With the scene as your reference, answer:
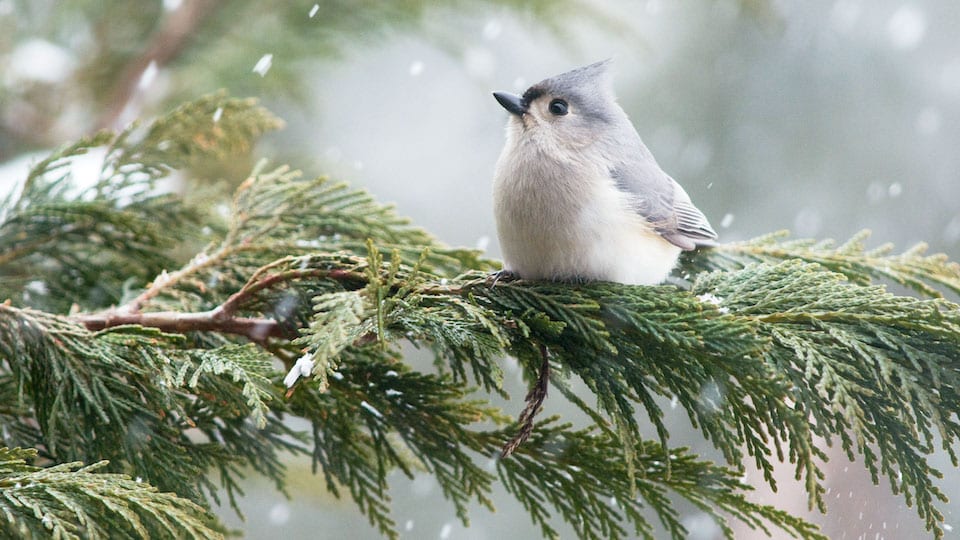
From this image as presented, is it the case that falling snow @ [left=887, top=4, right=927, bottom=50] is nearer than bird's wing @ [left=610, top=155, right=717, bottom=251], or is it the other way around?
bird's wing @ [left=610, top=155, right=717, bottom=251]

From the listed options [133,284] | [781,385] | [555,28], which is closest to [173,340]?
[133,284]

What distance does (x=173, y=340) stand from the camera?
1193 mm

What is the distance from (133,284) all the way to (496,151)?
20.6 ft

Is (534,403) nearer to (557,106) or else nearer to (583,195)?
(583,195)

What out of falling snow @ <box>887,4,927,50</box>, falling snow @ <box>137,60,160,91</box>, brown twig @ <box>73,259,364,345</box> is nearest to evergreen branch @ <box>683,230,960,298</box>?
brown twig @ <box>73,259,364,345</box>

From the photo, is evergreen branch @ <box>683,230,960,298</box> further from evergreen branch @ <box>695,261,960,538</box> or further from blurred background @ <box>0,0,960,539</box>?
blurred background @ <box>0,0,960,539</box>

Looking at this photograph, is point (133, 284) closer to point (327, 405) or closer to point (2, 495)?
point (327, 405)

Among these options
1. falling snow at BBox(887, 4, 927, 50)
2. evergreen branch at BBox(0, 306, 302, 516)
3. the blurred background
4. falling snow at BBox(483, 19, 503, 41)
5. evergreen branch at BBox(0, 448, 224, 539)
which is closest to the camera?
evergreen branch at BBox(0, 448, 224, 539)

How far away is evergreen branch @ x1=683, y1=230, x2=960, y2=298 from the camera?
1.59m

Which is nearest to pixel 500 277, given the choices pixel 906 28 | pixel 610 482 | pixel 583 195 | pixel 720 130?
pixel 583 195

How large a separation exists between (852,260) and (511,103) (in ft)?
2.51

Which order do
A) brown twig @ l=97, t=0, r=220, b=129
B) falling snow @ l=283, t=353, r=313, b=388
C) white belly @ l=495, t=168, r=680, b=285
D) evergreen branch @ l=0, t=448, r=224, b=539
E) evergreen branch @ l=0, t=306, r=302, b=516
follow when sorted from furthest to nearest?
brown twig @ l=97, t=0, r=220, b=129
white belly @ l=495, t=168, r=680, b=285
evergreen branch @ l=0, t=306, r=302, b=516
falling snow @ l=283, t=353, r=313, b=388
evergreen branch @ l=0, t=448, r=224, b=539

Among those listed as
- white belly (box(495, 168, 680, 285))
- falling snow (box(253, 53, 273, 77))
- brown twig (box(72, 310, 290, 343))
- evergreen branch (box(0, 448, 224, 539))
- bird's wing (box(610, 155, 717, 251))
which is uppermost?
falling snow (box(253, 53, 273, 77))

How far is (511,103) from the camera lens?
182 cm
